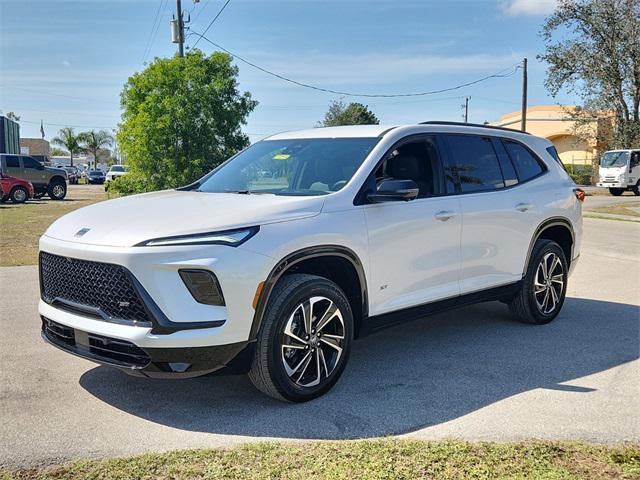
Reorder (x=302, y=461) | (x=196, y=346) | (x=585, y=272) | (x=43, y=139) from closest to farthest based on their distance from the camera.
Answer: (x=302, y=461)
(x=196, y=346)
(x=585, y=272)
(x=43, y=139)

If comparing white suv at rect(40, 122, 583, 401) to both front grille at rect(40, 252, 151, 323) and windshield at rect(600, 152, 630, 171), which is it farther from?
windshield at rect(600, 152, 630, 171)

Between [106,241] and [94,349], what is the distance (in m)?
0.68

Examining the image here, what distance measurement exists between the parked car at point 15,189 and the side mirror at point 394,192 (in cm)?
2440

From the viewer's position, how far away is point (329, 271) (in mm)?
4633

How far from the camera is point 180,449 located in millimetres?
3561

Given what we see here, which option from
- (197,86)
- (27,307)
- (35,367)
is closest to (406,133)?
(35,367)

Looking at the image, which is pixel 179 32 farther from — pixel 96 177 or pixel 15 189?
pixel 96 177

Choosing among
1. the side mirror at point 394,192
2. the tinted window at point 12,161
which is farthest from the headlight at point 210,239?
the tinted window at point 12,161

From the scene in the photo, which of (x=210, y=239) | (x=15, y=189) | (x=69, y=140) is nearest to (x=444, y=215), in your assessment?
(x=210, y=239)

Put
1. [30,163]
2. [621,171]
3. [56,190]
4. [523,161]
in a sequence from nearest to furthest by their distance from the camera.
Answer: [523,161], [30,163], [56,190], [621,171]

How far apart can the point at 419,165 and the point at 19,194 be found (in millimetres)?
24506

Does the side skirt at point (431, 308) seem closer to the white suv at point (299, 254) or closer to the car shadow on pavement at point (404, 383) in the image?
the white suv at point (299, 254)

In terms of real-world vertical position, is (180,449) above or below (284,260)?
below

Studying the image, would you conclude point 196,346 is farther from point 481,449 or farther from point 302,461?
point 481,449
